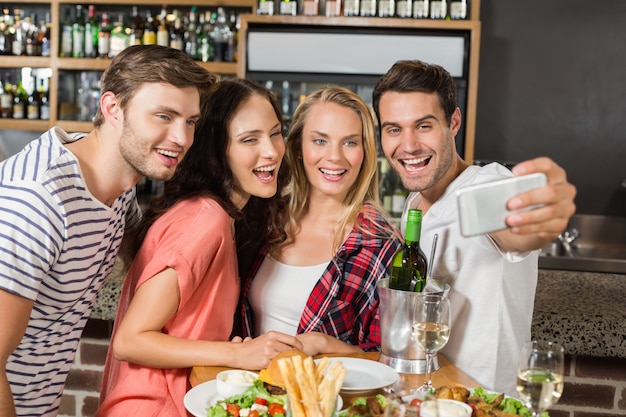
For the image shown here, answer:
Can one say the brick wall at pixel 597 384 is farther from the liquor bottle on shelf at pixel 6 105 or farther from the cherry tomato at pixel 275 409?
the liquor bottle on shelf at pixel 6 105

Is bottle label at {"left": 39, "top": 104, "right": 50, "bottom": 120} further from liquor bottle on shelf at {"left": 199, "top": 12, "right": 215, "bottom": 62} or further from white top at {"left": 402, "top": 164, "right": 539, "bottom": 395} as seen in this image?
white top at {"left": 402, "top": 164, "right": 539, "bottom": 395}

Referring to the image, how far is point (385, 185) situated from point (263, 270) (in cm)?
236

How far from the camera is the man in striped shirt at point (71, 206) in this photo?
1576mm

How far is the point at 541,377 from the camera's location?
4.24 feet

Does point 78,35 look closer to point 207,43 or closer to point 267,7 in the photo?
point 207,43

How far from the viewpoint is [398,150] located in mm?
2109

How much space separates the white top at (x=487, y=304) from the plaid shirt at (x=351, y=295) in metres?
0.21

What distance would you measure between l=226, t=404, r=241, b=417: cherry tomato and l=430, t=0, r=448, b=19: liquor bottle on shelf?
10.9 feet

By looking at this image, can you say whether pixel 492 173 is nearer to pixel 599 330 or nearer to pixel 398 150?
pixel 398 150

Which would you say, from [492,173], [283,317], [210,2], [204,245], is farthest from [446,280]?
[210,2]

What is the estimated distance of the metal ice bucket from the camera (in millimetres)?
1701

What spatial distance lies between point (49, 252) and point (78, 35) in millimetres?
3505

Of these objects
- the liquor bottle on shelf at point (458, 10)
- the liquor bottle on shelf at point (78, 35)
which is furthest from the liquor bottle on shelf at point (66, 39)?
the liquor bottle on shelf at point (458, 10)

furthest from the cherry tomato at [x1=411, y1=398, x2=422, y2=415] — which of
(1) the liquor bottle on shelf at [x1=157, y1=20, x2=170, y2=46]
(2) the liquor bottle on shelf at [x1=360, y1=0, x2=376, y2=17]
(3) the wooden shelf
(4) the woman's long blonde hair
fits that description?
(1) the liquor bottle on shelf at [x1=157, y1=20, x2=170, y2=46]
